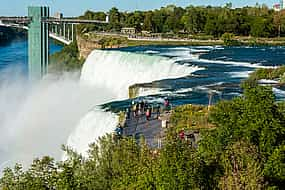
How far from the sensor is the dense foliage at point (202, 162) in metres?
6.97

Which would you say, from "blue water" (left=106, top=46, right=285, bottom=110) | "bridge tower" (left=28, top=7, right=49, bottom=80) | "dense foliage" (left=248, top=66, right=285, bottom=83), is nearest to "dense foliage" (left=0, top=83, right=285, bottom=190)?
"blue water" (left=106, top=46, right=285, bottom=110)

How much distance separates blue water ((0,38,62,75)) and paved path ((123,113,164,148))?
3369 centimetres

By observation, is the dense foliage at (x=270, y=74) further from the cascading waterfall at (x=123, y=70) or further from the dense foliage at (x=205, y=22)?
the dense foliage at (x=205, y=22)

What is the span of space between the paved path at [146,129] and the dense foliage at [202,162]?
2874 millimetres

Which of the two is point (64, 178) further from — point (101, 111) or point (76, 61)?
point (76, 61)

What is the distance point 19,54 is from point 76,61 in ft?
67.6

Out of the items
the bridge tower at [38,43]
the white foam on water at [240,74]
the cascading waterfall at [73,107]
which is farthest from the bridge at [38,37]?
the white foam on water at [240,74]

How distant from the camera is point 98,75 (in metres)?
28.7

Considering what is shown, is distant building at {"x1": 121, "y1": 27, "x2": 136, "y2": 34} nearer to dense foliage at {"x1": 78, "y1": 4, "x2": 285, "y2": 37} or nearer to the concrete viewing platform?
dense foliage at {"x1": 78, "y1": 4, "x2": 285, "y2": 37}

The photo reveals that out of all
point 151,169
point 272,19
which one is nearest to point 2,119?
point 151,169

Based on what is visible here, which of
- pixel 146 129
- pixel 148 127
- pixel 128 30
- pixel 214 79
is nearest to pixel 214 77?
pixel 214 79

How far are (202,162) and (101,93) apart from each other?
745 inches

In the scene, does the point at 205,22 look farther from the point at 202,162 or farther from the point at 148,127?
A: the point at 202,162

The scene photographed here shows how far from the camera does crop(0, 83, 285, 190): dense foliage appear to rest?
6.97 metres
